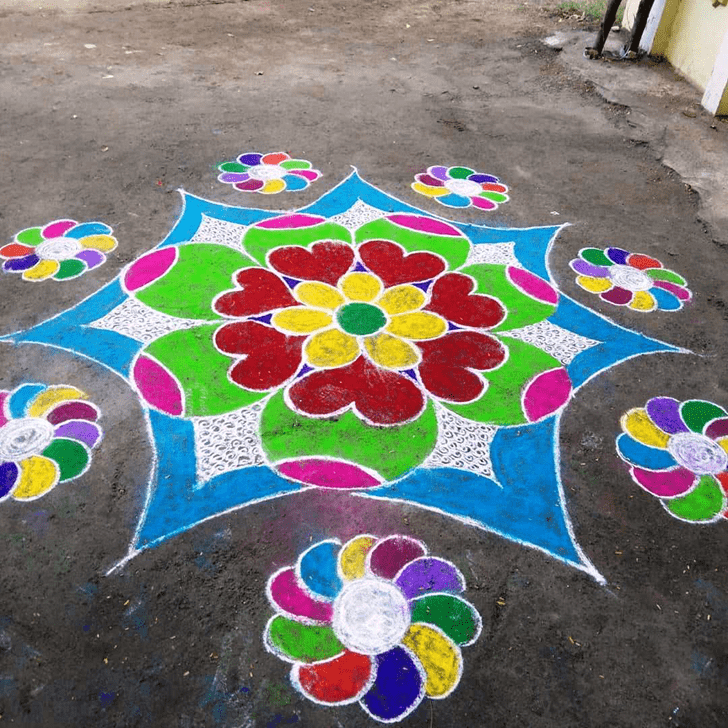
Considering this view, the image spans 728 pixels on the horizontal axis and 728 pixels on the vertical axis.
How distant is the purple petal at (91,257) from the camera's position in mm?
3650

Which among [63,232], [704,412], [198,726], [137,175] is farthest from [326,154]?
[198,726]

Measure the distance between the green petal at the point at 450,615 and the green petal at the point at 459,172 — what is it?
3.43 meters

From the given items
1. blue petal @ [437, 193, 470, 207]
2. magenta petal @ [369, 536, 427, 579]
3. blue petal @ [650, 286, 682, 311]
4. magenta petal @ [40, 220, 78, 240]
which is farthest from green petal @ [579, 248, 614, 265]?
magenta petal @ [40, 220, 78, 240]

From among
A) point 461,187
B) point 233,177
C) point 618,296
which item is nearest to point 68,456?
point 233,177

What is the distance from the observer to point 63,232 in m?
3.91

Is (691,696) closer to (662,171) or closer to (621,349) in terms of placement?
(621,349)

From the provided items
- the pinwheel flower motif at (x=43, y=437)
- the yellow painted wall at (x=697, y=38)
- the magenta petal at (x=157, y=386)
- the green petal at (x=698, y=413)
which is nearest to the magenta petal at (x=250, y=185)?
the magenta petal at (x=157, y=386)

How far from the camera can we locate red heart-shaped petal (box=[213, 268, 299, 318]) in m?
3.38

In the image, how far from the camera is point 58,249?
12.3 ft

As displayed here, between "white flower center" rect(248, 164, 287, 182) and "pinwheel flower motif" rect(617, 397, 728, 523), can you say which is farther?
"white flower center" rect(248, 164, 287, 182)

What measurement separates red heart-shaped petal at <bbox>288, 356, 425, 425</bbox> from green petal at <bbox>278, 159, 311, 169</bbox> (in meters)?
2.31

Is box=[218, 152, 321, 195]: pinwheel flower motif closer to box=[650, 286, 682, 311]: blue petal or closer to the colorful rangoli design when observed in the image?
the colorful rangoli design

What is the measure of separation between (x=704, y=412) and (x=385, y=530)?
5.38 ft

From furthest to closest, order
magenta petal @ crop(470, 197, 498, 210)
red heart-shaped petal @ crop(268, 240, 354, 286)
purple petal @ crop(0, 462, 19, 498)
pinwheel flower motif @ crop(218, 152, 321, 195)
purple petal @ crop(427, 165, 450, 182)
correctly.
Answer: purple petal @ crop(427, 165, 450, 182), pinwheel flower motif @ crop(218, 152, 321, 195), magenta petal @ crop(470, 197, 498, 210), red heart-shaped petal @ crop(268, 240, 354, 286), purple petal @ crop(0, 462, 19, 498)
